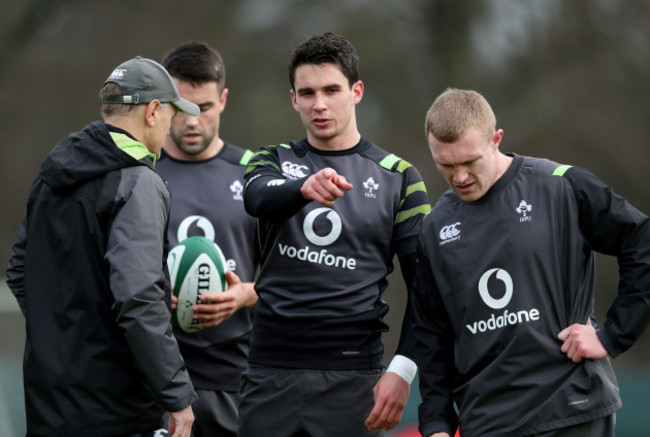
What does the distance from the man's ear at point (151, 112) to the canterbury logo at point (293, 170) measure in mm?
680

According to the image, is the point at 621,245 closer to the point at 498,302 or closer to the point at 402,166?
the point at 498,302

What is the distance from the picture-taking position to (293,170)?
4617 mm

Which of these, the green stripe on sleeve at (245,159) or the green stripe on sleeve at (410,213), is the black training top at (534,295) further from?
the green stripe on sleeve at (245,159)

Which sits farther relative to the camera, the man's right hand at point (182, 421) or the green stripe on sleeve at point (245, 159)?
the green stripe on sleeve at point (245, 159)

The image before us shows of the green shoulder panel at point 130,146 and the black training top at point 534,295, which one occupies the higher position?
the green shoulder panel at point 130,146

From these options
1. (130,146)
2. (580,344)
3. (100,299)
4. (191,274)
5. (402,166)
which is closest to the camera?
(580,344)

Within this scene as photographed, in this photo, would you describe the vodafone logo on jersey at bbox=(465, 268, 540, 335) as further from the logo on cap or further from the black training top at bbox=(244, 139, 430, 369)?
the logo on cap

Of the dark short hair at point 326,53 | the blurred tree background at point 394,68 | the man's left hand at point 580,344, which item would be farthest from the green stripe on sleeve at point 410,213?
the blurred tree background at point 394,68

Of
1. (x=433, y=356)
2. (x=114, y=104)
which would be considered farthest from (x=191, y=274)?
(x=433, y=356)

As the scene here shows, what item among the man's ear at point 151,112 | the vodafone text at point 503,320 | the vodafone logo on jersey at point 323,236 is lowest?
the vodafone text at point 503,320

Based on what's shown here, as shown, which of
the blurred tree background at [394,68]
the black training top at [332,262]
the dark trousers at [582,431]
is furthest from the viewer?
the blurred tree background at [394,68]

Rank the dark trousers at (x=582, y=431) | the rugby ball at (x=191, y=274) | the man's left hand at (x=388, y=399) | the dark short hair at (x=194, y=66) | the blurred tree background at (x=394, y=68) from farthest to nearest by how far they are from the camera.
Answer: the blurred tree background at (x=394, y=68)
the dark short hair at (x=194, y=66)
the rugby ball at (x=191, y=274)
the man's left hand at (x=388, y=399)
the dark trousers at (x=582, y=431)

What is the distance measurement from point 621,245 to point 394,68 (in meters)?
13.0

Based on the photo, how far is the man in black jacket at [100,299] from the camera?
3854 millimetres
